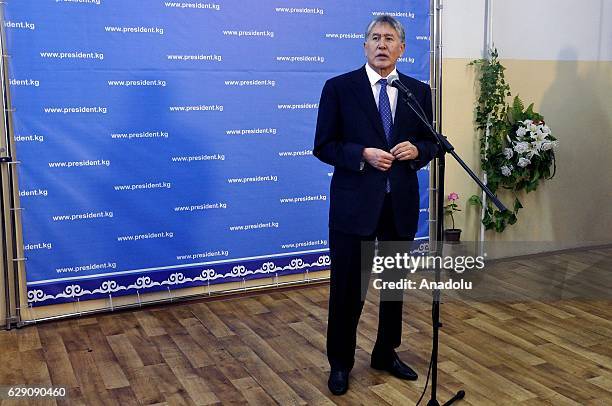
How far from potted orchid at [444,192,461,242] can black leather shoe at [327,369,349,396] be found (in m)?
2.23

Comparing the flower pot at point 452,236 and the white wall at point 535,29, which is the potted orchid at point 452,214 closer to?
the flower pot at point 452,236

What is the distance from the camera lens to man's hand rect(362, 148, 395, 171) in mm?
2811

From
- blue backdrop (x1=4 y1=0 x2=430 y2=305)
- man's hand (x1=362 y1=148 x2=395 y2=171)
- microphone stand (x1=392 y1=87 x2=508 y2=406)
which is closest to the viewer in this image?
microphone stand (x1=392 y1=87 x2=508 y2=406)

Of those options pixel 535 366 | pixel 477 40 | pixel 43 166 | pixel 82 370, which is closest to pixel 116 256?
pixel 43 166

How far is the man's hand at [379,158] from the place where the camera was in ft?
9.22

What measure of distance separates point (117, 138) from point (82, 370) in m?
1.42

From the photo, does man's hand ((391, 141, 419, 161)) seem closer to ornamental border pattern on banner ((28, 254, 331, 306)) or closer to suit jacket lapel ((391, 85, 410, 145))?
suit jacket lapel ((391, 85, 410, 145))

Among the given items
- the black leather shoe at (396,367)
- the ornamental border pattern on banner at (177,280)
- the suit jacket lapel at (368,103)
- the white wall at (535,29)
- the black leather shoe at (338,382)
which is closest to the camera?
the suit jacket lapel at (368,103)

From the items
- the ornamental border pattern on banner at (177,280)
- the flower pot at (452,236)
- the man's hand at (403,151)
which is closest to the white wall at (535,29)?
the flower pot at (452,236)

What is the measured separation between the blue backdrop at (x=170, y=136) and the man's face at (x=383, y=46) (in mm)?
1660

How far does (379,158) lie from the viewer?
2809 mm

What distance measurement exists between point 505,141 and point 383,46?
276 centimetres

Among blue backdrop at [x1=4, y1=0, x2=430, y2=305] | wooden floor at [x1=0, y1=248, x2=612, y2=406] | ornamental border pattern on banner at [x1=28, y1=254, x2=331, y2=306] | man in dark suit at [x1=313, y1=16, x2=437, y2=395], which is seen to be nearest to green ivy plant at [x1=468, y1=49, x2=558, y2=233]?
blue backdrop at [x1=4, y1=0, x2=430, y2=305]

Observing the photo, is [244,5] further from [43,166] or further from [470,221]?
[470,221]
